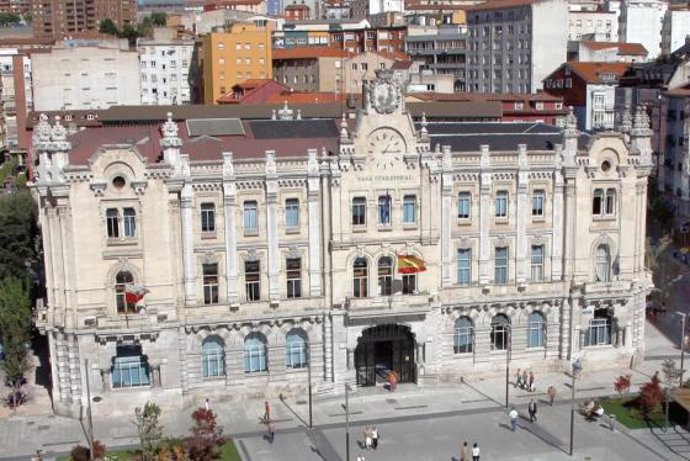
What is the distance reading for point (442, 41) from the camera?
190 metres

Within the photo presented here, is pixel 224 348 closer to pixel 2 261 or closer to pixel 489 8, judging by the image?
pixel 2 261

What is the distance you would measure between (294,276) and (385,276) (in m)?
6.50

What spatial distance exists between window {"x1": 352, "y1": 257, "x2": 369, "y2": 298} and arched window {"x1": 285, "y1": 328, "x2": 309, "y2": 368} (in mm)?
4761

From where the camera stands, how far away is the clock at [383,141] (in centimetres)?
6738

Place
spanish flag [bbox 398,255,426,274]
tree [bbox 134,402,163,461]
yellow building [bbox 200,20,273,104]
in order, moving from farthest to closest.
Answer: yellow building [bbox 200,20,273,104], spanish flag [bbox 398,255,426,274], tree [bbox 134,402,163,461]

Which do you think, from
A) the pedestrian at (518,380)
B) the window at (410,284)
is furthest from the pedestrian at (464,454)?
the window at (410,284)

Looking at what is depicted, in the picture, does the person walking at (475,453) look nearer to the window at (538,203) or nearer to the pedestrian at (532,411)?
the pedestrian at (532,411)

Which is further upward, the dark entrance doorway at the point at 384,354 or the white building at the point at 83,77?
the white building at the point at 83,77

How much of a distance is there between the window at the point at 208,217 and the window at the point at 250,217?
2.18 metres

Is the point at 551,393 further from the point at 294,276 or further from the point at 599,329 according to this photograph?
the point at 294,276

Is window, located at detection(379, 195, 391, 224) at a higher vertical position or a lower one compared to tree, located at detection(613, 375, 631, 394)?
higher

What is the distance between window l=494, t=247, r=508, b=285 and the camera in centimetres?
7106

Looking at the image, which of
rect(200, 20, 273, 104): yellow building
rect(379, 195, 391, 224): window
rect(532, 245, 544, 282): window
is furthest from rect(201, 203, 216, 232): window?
rect(200, 20, 273, 104): yellow building

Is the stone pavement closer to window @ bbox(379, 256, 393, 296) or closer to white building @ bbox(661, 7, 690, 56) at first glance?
window @ bbox(379, 256, 393, 296)
